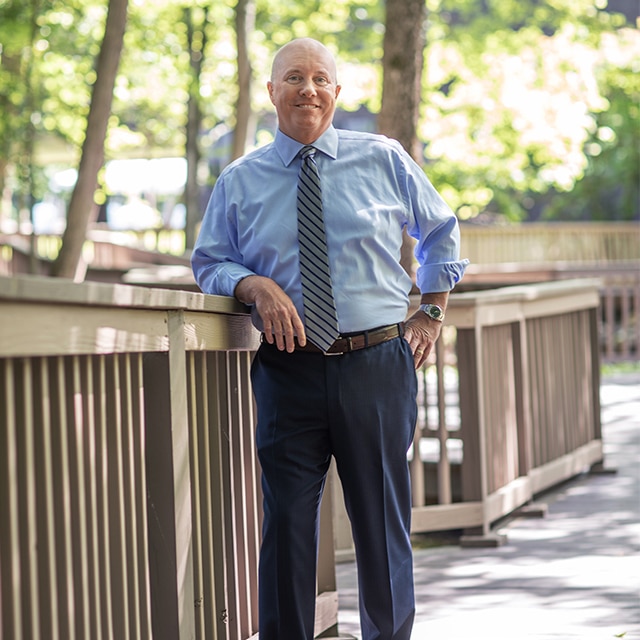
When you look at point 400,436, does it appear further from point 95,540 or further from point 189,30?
point 189,30

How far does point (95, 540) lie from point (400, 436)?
98cm

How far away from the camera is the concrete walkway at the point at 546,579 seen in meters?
4.51

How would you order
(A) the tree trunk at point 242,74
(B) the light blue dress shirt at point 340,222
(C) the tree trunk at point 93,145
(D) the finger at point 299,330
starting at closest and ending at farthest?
(D) the finger at point 299,330, (B) the light blue dress shirt at point 340,222, (C) the tree trunk at point 93,145, (A) the tree trunk at point 242,74

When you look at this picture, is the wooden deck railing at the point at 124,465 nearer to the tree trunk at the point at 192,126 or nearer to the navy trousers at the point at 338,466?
the navy trousers at the point at 338,466

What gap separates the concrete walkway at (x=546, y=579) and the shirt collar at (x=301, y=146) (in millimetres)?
1904

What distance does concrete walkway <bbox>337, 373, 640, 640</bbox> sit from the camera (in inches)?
178

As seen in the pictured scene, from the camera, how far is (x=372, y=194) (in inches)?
137

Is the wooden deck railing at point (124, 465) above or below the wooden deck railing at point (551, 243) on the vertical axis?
below

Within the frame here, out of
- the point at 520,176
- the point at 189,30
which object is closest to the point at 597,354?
the point at 189,30

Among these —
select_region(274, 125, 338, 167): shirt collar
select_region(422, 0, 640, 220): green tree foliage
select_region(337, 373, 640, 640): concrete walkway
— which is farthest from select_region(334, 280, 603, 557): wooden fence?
select_region(422, 0, 640, 220): green tree foliage

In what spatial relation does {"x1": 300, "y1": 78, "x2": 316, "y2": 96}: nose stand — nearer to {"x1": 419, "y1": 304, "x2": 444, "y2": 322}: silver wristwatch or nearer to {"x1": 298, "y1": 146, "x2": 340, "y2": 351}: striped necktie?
{"x1": 298, "y1": 146, "x2": 340, "y2": 351}: striped necktie

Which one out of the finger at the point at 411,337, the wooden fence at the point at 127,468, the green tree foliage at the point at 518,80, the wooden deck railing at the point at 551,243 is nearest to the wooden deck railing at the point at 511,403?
the wooden fence at the point at 127,468

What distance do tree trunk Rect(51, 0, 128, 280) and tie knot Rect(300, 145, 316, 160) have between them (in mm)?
7044

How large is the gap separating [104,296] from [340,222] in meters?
0.90
